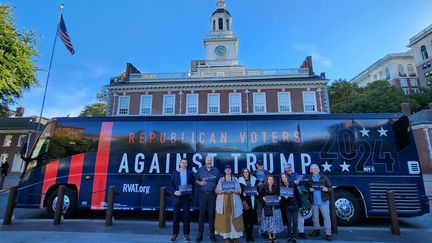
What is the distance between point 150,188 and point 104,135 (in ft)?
8.35

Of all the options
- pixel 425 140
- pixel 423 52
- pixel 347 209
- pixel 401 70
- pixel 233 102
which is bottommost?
pixel 347 209

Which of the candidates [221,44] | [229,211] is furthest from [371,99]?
[229,211]

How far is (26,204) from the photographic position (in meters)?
8.79

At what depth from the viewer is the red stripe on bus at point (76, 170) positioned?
8.73 metres

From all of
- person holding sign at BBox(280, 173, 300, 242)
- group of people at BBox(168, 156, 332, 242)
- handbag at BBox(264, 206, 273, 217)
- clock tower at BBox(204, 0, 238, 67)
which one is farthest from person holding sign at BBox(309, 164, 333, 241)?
clock tower at BBox(204, 0, 238, 67)

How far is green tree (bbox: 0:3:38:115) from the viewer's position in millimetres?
15281

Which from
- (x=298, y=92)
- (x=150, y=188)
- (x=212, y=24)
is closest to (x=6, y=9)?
(x=150, y=188)

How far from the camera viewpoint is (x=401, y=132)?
794cm

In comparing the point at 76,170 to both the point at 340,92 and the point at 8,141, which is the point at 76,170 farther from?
the point at 340,92

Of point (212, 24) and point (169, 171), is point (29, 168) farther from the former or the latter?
point (212, 24)

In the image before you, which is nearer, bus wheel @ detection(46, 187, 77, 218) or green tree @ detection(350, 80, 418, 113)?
bus wheel @ detection(46, 187, 77, 218)

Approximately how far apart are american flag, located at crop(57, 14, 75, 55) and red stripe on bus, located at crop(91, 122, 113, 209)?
42.7 feet

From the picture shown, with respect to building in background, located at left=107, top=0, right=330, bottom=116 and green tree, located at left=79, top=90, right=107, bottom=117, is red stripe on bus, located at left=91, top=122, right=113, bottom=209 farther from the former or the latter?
green tree, located at left=79, top=90, right=107, bottom=117

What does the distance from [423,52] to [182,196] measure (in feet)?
278
